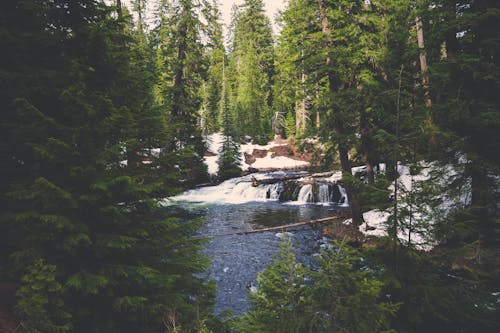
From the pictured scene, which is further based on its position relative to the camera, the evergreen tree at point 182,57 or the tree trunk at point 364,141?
the evergreen tree at point 182,57

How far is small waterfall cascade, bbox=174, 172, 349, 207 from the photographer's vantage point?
72.2 feet

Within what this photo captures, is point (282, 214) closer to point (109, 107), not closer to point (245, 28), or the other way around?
point (109, 107)

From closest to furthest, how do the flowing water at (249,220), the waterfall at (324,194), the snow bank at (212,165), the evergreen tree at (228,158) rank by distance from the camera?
the flowing water at (249,220) → the waterfall at (324,194) → the evergreen tree at (228,158) → the snow bank at (212,165)

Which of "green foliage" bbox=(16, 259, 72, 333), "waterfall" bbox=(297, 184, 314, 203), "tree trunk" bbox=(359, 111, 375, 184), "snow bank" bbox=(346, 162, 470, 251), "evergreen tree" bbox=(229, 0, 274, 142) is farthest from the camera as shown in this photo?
"evergreen tree" bbox=(229, 0, 274, 142)

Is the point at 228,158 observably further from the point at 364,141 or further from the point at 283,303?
the point at 283,303

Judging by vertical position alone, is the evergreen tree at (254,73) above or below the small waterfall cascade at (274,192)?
above

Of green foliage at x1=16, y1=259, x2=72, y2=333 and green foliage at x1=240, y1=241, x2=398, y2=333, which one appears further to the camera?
green foliage at x1=16, y1=259, x2=72, y2=333

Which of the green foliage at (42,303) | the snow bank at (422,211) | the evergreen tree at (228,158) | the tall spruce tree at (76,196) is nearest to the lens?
the green foliage at (42,303)

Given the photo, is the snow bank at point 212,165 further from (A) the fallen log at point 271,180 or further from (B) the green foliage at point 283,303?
(B) the green foliage at point 283,303

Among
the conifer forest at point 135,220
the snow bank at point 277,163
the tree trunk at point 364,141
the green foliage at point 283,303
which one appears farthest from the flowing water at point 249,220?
the snow bank at point 277,163

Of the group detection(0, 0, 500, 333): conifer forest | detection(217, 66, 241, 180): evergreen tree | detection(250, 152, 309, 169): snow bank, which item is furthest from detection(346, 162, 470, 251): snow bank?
detection(250, 152, 309, 169): snow bank

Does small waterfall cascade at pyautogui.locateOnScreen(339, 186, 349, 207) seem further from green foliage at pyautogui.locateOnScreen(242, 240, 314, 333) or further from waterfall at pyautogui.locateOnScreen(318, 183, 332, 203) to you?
green foliage at pyautogui.locateOnScreen(242, 240, 314, 333)

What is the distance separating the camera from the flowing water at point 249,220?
1017 centimetres

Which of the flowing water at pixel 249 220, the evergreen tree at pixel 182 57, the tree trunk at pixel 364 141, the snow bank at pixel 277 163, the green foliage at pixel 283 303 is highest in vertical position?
the evergreen tree at pixel 182 57
